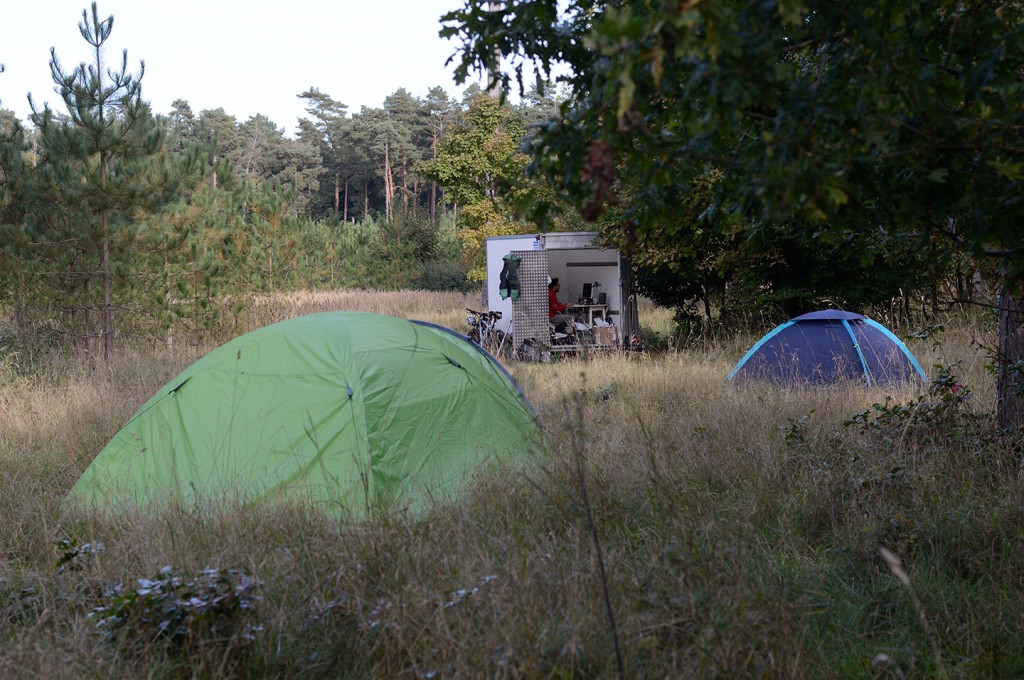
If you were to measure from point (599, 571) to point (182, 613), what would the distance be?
4.99 ft

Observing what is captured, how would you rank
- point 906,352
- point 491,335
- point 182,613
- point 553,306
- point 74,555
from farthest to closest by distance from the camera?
1. point 553,306
2. point 491,335
3. point 906,352
4. point 74,555
5. point 182,613

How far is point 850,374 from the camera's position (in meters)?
8.81

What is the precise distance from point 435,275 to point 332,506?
30.0 meters

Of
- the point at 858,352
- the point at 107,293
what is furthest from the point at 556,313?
the point at 858,352

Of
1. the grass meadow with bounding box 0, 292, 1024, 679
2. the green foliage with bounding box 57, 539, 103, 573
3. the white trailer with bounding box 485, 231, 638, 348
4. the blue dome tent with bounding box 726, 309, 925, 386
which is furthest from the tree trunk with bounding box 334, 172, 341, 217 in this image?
the green foliage with bounding box 57, 539, 103, 573

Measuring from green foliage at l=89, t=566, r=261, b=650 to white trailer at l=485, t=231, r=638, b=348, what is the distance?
12.2m

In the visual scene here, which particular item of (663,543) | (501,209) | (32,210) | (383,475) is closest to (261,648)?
(663,543)

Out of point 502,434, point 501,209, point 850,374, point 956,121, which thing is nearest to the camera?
point 956,121

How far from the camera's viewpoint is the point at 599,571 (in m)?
3.26

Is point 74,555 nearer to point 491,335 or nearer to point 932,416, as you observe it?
point 932,416

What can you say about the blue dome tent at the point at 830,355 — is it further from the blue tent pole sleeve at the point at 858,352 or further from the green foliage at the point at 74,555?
the green foliage at the point at 74,555

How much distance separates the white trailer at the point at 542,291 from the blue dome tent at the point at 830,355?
581 centimetres

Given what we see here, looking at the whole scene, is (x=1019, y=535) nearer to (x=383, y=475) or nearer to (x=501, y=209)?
(x=383, y=475)

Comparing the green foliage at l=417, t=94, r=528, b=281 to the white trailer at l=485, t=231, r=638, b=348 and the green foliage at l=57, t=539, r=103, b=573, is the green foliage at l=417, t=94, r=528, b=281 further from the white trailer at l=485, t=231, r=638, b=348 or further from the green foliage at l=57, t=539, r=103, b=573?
the green foliage at l=57, t=539, r=103, b=573
